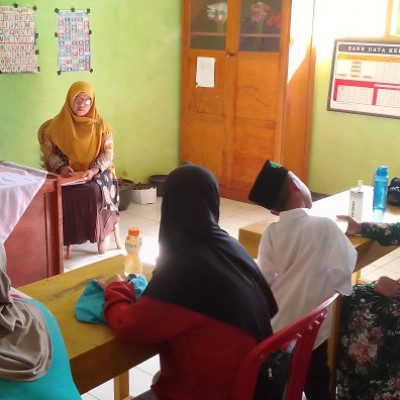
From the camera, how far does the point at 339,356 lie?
8.05 feet

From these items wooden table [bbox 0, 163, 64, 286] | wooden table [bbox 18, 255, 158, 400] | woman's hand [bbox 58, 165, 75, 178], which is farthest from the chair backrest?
woman's hand [bbox 58, 165, 75, 178]

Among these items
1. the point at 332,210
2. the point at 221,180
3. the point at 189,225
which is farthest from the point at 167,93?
the point at 189,225

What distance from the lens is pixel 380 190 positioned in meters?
3.11

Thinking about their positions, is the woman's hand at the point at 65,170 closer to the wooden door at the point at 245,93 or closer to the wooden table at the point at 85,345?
the wooden door at the point at 245,93

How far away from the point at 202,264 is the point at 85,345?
1.18 feet

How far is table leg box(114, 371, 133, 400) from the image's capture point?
2.55 m

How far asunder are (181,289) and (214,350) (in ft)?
0.60

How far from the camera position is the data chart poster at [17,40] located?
15.1 ft

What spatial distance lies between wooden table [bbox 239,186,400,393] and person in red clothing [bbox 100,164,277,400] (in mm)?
816

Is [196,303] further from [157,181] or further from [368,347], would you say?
[157,181]

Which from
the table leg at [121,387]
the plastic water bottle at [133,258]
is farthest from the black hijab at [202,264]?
the table leg at [121,387]

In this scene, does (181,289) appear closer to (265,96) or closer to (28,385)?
(28,385)

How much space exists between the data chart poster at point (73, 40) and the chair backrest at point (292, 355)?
149 inches

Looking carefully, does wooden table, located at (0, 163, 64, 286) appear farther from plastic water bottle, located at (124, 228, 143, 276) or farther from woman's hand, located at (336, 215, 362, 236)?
woman's hand, located at (336, 215, 362, 236)
